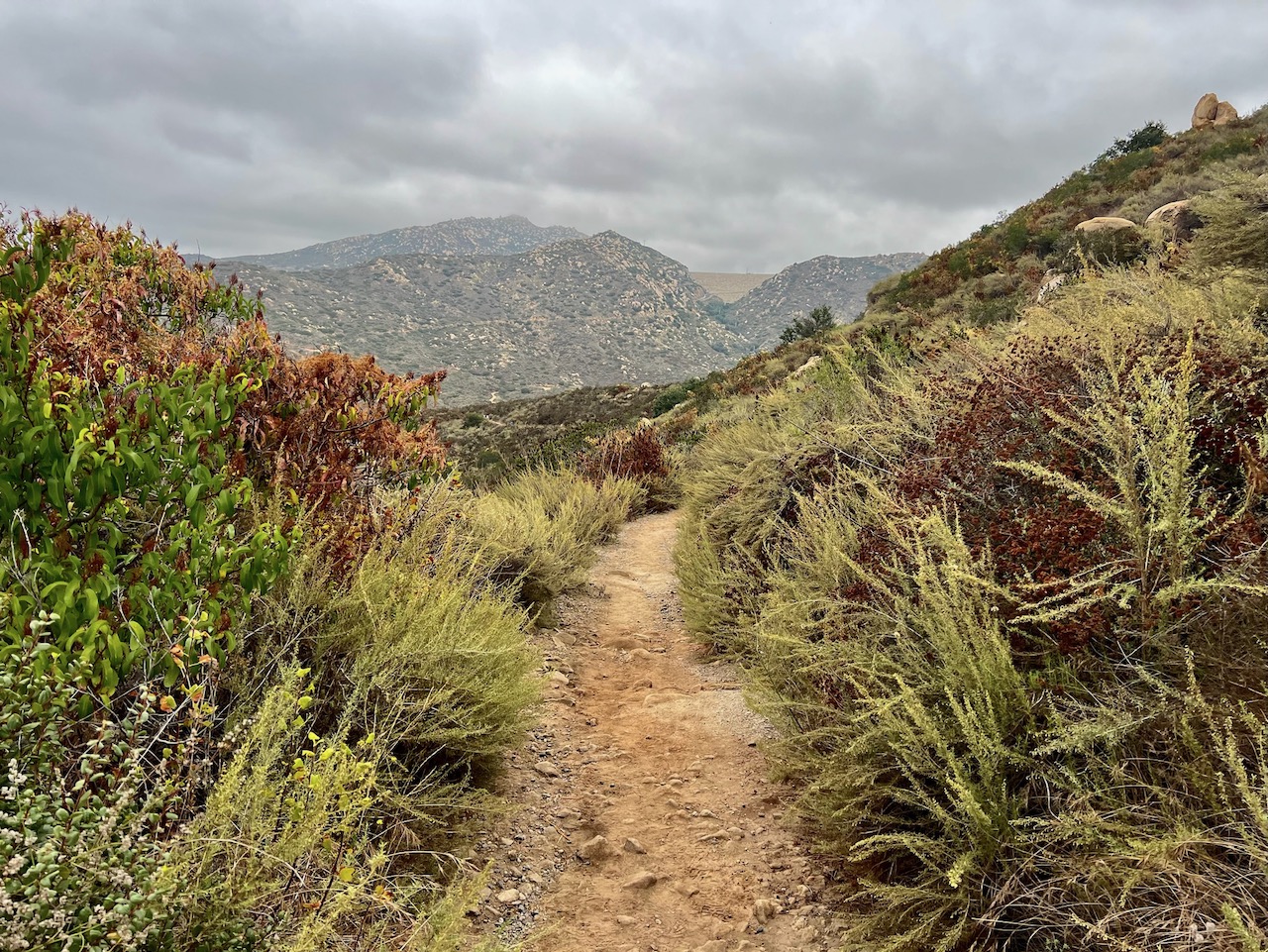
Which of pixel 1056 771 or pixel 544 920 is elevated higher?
pixel 1056 771

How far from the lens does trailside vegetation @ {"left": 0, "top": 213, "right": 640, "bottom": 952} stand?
1438 mm

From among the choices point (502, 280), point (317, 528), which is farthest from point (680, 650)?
point (502, 280)

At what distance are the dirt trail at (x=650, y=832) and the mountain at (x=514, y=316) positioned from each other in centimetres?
6669

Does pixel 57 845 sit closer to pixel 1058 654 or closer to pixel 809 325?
pixel 1058 654

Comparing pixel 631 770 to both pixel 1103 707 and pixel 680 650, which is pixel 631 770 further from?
pixel 1103 707

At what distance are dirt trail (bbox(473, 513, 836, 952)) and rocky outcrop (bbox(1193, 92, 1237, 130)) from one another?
2691 cm

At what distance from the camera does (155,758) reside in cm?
213

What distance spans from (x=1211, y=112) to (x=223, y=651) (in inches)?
1214

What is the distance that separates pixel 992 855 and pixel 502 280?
131100 mm

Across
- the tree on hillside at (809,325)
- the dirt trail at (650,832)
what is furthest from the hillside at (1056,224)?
the dirt trail at (650,832)

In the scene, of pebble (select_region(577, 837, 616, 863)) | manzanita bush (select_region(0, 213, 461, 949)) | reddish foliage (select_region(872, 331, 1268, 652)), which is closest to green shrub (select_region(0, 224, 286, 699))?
manzanita bush (select_region(0, 213, 461, 949))

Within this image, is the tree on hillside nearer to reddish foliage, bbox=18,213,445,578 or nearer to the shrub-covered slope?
the shrub-covered slope

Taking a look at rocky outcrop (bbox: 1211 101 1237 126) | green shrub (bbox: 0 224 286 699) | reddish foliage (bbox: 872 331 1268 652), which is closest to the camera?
green shrub (bbox: 0 224 286 699)

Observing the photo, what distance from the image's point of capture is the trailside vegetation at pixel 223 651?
1.44m
